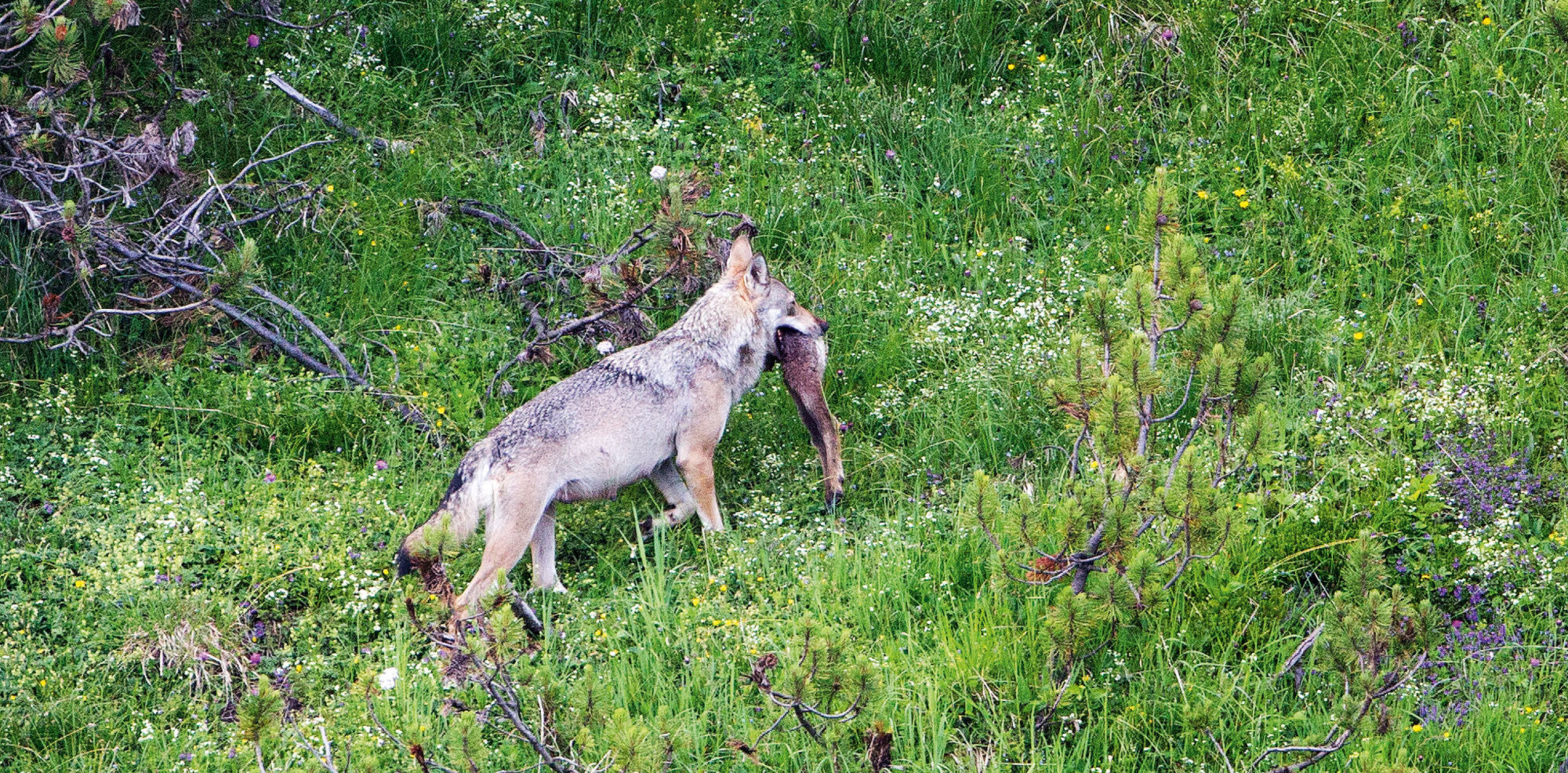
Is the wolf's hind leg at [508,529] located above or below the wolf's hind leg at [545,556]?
above

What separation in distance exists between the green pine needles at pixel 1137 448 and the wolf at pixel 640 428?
1.98 metres

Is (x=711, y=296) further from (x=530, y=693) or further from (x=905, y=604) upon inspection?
(x=530, y=693)

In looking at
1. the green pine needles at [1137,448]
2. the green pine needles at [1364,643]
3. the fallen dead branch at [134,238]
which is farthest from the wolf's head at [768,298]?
the green pine needles at [1364,643]

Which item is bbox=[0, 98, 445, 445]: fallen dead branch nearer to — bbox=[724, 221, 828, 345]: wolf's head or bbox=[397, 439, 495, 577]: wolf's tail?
bbox=[397, 439, 495, 577]: wolf's tail

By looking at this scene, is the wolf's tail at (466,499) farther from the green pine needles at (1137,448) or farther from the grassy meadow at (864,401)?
the green pine needles at (1137,448)

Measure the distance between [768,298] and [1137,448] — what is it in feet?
7.86

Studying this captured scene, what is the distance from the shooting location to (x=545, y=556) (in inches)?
249

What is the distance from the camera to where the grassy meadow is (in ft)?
16.7

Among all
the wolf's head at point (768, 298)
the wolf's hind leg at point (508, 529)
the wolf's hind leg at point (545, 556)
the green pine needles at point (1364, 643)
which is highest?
the green pine needles at point (1364, 643)

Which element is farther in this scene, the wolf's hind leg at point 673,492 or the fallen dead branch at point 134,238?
the fallen dead branch at point 134,238

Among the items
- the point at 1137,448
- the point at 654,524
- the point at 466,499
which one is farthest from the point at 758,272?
the point at 1137,448

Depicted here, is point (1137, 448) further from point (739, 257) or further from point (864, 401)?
point (739, 257)

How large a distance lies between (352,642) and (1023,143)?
16.2 feet

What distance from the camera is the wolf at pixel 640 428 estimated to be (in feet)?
19.7
